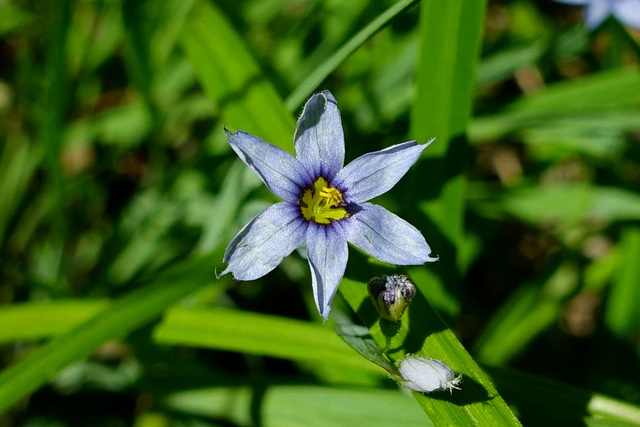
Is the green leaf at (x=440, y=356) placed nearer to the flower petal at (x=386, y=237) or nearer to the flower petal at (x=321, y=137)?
the flower petal at (x=386, y=237)

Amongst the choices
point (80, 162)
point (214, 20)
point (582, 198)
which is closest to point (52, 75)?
point (214, 20)

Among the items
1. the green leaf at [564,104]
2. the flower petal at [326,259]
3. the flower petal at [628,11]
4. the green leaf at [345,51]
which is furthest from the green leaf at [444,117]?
the flower petal at [628,11]

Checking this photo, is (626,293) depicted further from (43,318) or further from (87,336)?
(43,318)

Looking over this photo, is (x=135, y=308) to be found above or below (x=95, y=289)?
below

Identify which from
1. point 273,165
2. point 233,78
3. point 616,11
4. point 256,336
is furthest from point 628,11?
point 256,336

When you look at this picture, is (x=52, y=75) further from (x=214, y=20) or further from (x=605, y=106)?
(x=605, y=106)

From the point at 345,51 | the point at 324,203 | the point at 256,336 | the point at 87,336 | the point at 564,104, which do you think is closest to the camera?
the point at 324,203

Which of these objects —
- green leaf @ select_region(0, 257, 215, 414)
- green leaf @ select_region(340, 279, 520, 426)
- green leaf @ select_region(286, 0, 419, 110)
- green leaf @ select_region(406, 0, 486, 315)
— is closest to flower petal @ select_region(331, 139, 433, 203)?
green leaf @ select_region(340, 279, 520, 426)
